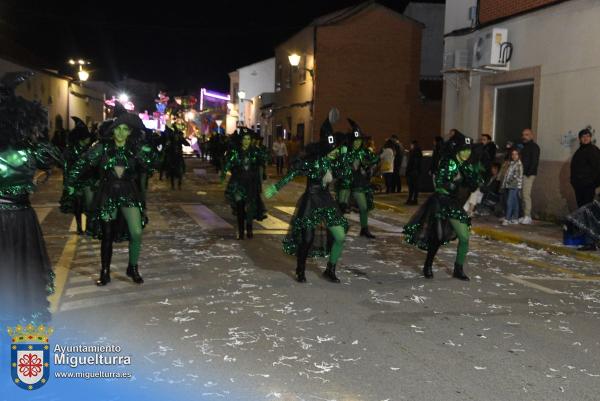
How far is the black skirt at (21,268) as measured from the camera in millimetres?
4953

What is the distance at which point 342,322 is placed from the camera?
20.7 ft

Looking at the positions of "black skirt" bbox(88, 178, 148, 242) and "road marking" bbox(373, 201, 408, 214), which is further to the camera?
"road marking" bbox(373, 201, 408, 214)

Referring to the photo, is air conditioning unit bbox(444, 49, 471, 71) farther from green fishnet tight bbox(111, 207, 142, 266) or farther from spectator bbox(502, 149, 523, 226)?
green fishnet tight bbox(111, 207, 142, 266)

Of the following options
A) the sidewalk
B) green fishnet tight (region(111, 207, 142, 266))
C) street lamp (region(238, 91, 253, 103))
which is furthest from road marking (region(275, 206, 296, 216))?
street lamp (region(238, 91, 253, 103))

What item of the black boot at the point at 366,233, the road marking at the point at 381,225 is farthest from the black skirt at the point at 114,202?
the road marking at the point at 381,225

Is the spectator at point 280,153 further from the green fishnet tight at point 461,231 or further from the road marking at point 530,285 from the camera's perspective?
the green fishnet tight at point 461,231

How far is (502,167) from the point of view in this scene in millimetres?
14539

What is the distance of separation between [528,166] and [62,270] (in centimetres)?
964

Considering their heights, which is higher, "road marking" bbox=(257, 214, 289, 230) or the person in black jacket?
the person in black jacket

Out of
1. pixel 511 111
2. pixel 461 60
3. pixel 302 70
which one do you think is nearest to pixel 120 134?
pixel 511 111

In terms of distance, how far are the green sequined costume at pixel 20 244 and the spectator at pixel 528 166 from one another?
11050mm

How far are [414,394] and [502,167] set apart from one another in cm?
1079

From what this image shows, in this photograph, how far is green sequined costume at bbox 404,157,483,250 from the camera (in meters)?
8.20

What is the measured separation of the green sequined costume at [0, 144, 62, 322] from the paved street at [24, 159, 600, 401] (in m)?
0.76
